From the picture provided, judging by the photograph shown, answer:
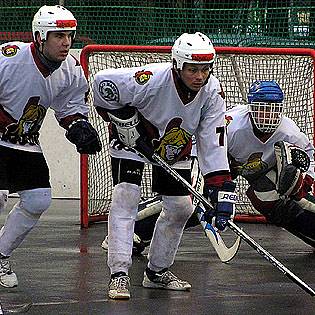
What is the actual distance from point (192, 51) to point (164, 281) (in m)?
1.30

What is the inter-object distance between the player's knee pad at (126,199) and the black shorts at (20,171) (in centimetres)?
40

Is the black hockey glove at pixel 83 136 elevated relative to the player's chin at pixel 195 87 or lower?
lower

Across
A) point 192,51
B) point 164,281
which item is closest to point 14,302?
point 164,281

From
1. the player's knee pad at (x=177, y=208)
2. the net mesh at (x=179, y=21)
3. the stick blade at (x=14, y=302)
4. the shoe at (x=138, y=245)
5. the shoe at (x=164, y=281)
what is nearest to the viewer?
the stick blade at (x=14, y=302)

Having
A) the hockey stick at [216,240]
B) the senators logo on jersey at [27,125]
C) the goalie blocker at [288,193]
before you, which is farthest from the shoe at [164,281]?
the goalie blocker at [288,193]

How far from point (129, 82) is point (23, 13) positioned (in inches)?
184

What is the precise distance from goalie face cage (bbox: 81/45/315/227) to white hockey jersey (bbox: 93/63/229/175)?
253cm

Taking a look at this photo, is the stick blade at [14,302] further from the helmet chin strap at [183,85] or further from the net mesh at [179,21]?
the net mesh at [179,21]

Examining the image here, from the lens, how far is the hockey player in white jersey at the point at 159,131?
5895 mm

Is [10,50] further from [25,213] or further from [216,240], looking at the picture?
[216,240]

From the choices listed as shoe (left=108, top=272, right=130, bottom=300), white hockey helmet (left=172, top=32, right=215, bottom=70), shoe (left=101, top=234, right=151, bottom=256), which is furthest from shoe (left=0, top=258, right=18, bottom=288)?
white hockey helmet (left=172, top=32, right=215, bottom=70)

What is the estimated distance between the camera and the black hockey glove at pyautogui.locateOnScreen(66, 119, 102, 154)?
237 inches

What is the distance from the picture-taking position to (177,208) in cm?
610

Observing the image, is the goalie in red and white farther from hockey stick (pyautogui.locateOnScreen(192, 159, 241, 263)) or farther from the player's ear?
the player's ear
